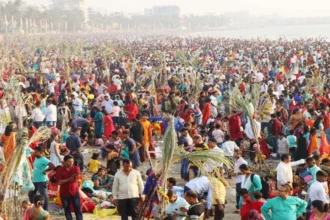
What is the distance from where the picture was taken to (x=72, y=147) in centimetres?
977

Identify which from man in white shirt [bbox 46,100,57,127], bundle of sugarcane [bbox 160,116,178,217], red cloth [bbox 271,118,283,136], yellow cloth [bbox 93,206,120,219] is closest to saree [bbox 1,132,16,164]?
yellow cloth [bbox 93,206,120,219]

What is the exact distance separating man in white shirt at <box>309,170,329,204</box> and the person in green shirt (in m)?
0.80

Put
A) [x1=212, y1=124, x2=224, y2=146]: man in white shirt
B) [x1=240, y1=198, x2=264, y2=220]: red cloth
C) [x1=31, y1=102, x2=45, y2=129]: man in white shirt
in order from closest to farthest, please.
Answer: [x1=240, y1=198, x2=264, y2=220]: red cloth, [x1=212, y1=124, x2=224, y2=146]: man in white shirt, [x1=31, y1=102, x2=45, y2=129]: man in white shirt

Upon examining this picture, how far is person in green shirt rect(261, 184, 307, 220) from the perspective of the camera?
621 cm

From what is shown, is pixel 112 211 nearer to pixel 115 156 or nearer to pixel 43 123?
pixel 115 156

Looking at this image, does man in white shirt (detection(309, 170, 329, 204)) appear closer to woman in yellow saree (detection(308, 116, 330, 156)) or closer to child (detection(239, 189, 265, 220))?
child (detection(239, 189, 265, 220))

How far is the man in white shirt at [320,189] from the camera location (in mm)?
7051

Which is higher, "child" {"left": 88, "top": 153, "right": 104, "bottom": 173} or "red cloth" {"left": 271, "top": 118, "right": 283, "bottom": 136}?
"red cloth" {"left": 271, "top": 118, "right": 283, "bottom": 136}

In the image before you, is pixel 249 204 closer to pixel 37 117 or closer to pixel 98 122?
pixel 98 122

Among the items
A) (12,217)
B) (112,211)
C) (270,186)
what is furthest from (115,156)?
(12,217)

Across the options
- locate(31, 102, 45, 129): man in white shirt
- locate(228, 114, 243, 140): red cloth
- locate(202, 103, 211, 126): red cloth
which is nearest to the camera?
locate(228, 114, 243, 140): red cloth

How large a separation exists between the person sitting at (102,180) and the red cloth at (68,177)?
1.80 metres

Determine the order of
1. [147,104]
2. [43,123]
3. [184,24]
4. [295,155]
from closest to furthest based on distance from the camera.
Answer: [295,155], [43,123], [147,104], [184,24]

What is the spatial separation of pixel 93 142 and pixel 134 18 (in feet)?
521
